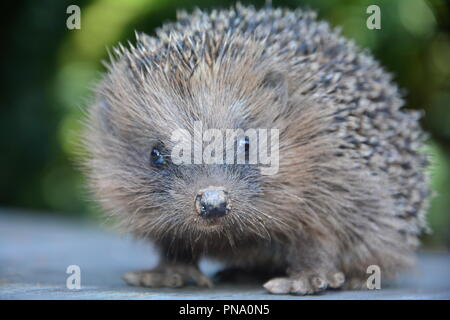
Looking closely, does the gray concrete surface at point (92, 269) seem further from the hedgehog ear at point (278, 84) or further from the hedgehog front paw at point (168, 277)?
the hedgehog ear at point (278, 84)

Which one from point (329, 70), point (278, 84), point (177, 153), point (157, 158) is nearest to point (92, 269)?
point (157, 158)

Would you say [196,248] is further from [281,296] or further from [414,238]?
[414,238]

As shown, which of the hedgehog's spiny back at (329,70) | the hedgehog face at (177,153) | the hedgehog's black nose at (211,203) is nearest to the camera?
the hedgehog's black nose at (211,203)

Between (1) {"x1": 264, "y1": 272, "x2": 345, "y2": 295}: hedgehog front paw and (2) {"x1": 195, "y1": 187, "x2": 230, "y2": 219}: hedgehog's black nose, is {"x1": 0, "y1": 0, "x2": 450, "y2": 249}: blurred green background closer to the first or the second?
(2) {"x1": 195, "y1": 187, "x2": 230, "y2": 219}: hedgehog's black nose

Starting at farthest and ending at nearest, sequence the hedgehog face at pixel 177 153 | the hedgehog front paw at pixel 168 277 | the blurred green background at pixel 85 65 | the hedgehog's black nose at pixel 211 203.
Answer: the blurred green background at pixel 85 65 → the hedgehog front paw at pixel 168 277 → the hedgehog face at pixel 177 153 → the hedgehog's black nose at pixel 211 203

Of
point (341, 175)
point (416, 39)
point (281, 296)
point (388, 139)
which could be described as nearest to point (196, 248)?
point (281, 296)

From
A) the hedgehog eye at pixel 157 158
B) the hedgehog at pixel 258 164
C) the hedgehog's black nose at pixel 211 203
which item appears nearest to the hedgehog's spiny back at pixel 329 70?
the hedgehog at pixel 258 164

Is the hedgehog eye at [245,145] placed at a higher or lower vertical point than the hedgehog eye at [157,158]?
higher

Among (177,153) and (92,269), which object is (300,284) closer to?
(177,153)
